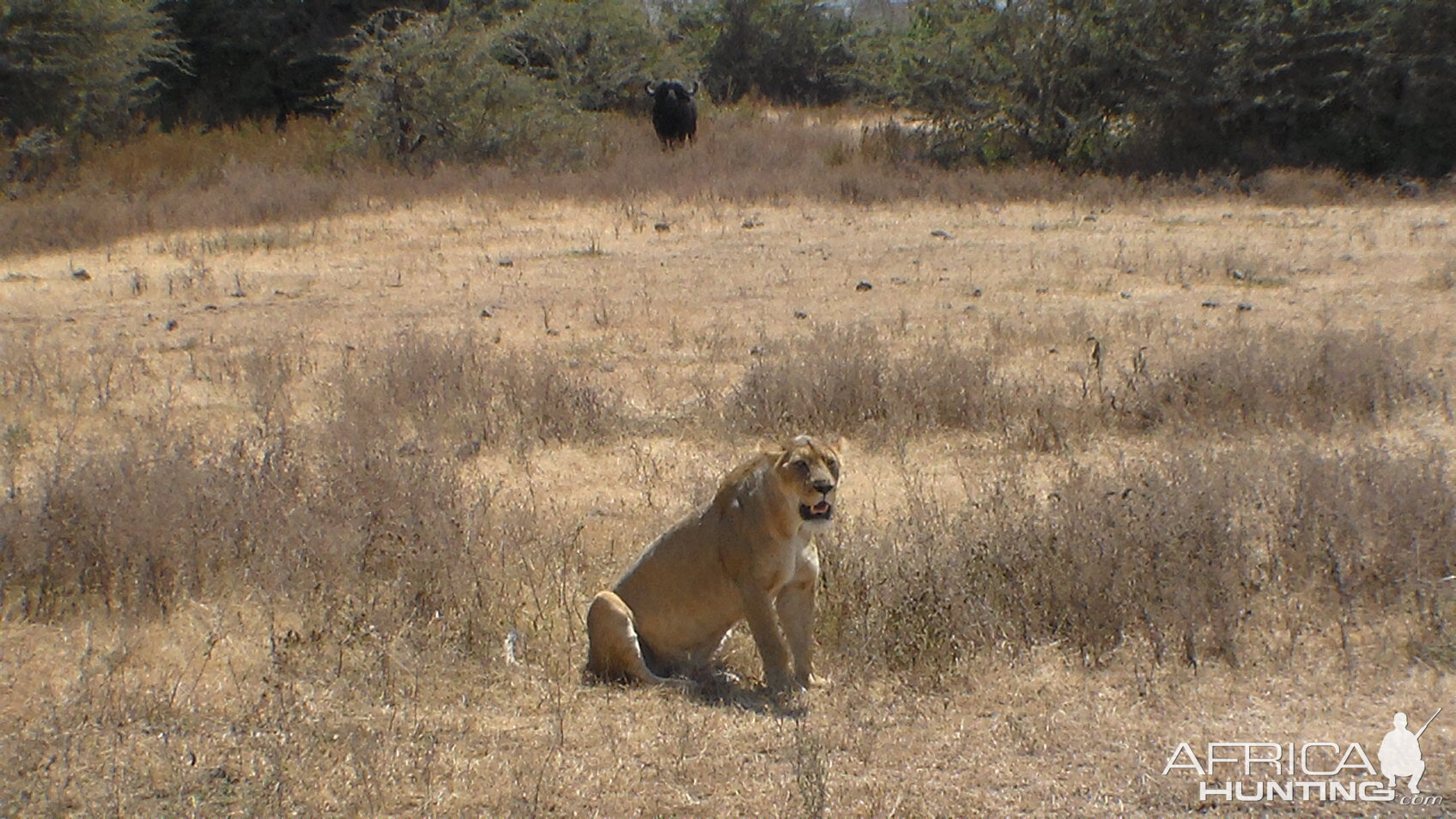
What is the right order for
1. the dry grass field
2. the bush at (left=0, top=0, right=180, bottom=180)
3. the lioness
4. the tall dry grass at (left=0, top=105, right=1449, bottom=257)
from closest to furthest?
the dry grass field, the lioness, the tall dry grass at (left=0, top=105, right=1449, bottom=257), the bush at (left=0, top=0, right=180, bottom=180)

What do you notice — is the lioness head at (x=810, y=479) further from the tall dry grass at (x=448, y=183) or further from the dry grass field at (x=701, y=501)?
the tall dry grass at (x=448, y=183)

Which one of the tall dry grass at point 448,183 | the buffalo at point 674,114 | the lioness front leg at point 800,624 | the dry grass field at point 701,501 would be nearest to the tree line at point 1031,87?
the tall dry grass at point 448,183

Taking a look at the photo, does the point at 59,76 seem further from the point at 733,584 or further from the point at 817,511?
the point at 817,511

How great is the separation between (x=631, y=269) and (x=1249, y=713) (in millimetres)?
9451

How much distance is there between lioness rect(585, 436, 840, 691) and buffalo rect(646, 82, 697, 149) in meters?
19.3

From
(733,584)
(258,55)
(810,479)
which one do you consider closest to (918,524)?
(733,584)

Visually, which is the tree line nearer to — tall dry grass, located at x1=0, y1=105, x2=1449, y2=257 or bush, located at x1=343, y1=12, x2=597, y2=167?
bush, located at x1=343, y1=12, x2=597, y2=167

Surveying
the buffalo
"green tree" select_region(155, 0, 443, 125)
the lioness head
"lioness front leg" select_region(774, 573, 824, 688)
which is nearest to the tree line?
the buffalo

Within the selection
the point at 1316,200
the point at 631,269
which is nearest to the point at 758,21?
the point at 1316,200

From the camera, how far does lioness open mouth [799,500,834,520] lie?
4.28m

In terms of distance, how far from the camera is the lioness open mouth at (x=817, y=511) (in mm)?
4281

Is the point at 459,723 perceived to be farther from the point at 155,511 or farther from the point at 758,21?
the point at 758,21

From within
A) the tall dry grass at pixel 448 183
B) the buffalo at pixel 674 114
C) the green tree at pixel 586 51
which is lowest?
the tall dry grass at pixel 448 183

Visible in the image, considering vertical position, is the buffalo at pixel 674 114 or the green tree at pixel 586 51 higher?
the green tree at pixel 586 51
